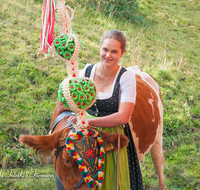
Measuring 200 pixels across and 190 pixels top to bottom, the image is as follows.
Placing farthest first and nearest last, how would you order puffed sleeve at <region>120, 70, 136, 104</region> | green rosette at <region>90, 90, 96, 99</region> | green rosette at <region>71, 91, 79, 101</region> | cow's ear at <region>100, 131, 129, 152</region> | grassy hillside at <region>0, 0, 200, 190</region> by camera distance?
grassy hillside at <region>0, 0, 200, 190</region>, puffed sleeve at <region>120, 70, 136, 104</region>, cow's ear at <region>100, 131, 129, 152</region>, green rosette at <region>90, 90, 96, 99</region>, green rosette at <region>71, 91, 79, 101</region>

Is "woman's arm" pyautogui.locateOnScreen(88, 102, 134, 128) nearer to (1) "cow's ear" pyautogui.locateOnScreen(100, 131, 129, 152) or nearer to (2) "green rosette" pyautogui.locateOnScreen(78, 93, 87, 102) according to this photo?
(1) "cow's ear" pyautogui.locateOnScreen(100, 131, 129, 152)

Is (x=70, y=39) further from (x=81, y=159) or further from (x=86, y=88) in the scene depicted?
(x=81, y=159)

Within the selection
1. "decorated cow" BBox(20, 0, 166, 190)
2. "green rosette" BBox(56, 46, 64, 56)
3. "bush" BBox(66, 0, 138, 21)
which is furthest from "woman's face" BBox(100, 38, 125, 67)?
"bush" BBox(66, 0, 138, 21)

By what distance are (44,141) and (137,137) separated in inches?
52.5

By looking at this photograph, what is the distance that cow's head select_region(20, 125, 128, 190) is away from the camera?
1691 millimetres

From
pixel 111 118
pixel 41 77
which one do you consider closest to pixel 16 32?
pixel 41 77

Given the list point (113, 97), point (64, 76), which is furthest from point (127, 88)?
point (64, 76)

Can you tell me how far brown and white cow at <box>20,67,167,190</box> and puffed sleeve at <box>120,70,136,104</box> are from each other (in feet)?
1.13

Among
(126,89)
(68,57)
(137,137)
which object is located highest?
(68,57)

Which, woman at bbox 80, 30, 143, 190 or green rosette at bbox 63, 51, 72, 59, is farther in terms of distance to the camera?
woman at bbox 80, 30, 143, 190

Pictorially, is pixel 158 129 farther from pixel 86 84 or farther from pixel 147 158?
pixel 86 84

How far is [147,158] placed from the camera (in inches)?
163

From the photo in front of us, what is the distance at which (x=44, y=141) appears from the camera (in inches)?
67.9
